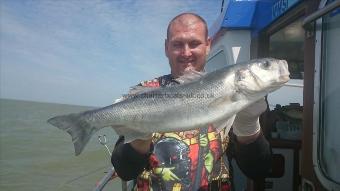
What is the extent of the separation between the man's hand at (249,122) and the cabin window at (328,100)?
67cm

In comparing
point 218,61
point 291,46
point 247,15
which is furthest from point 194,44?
point 291,46

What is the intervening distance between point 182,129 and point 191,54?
3.12 feet

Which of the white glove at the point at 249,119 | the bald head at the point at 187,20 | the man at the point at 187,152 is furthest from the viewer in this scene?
the bald head at the point at 187,20

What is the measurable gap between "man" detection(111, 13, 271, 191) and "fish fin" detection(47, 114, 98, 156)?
1.33 ft

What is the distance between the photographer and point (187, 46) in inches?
139

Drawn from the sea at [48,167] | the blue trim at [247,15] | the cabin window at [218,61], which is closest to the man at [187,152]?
the blue trim at [247,15]

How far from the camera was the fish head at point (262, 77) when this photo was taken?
2760 millimetres

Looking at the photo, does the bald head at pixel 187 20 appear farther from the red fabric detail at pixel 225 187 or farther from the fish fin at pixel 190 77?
the red fabric detail at pixel 225 187

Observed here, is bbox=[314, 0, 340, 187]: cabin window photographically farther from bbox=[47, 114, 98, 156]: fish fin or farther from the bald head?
bbox=[47, 114, 98, 156]: fish fin

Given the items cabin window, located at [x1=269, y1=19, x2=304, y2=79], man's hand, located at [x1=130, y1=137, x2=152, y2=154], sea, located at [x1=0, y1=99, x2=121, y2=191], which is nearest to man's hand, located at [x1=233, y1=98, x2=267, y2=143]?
man's hand, located at [x1=130, y1=137, x2=152, y2=154]

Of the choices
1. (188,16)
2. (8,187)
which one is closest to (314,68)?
(188,16)

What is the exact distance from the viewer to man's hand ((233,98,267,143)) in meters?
2.95

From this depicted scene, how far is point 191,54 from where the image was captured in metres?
3.53

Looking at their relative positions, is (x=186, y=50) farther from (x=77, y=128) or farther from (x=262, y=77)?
(x=77, y=128)
